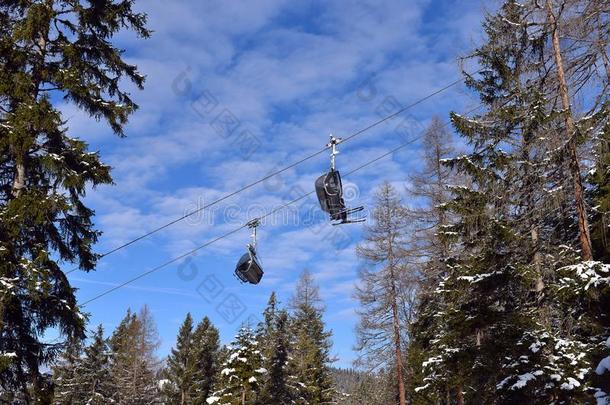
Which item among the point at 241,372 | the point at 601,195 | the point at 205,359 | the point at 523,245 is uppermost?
the point at 205,359

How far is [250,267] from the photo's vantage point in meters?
11.4

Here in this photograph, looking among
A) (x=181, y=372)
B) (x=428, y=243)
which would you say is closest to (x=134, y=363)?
(x=181, y=372)

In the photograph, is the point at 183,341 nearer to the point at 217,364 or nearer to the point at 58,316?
the point at 217,364

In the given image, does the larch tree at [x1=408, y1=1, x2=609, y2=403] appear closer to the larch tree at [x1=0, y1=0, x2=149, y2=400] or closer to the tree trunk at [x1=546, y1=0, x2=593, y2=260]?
the tree trunk at [x1=546, y1=0, x2=593, y2=260]

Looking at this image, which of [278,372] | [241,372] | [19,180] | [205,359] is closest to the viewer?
[19,180]

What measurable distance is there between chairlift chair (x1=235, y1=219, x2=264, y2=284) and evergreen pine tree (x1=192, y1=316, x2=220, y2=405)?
110 ft

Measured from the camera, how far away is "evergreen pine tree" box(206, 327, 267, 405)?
27.4 metres

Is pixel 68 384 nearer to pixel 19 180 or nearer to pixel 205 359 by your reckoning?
pixel 205 359

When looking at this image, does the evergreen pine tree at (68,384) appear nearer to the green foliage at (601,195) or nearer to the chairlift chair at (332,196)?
the chairlift chair at (332,196)

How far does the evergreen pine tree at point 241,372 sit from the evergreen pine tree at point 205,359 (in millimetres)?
14786

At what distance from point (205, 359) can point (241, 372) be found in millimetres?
18547

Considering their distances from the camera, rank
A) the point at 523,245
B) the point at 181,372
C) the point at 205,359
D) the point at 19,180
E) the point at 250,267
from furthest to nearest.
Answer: the point at 205,359, the point at 181,372, the point at 523,245, the point at 250,267, the point at 19,180

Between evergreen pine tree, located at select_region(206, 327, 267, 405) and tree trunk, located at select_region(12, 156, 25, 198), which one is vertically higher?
tree trunk, located at select_region(12, 156, 25, 198)

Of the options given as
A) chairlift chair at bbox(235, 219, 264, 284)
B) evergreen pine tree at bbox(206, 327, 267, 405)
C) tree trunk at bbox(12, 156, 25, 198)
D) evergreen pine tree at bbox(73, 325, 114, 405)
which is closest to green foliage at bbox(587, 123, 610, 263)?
chairlift chair at bbox(235, 219, 264, 284)
